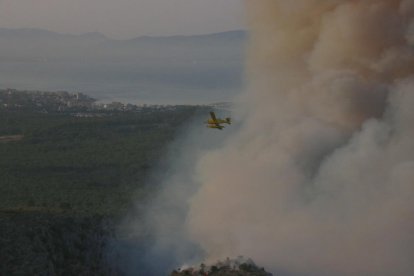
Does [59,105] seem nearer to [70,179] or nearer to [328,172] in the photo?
[70,179]

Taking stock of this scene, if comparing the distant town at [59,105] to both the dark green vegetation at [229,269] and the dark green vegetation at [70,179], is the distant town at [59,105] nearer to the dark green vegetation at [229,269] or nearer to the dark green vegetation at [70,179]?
the dark green vegetation at [70,179]

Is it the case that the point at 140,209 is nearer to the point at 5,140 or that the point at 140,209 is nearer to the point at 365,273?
the point at 365,273

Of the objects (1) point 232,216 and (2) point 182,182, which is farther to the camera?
(2) point 182,182

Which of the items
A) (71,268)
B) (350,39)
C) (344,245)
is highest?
(350,39)

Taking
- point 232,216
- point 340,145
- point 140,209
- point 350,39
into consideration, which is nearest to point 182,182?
point 140,209

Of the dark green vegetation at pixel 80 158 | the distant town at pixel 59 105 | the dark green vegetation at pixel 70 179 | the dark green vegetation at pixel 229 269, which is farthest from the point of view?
the distant town at pixel 59 105

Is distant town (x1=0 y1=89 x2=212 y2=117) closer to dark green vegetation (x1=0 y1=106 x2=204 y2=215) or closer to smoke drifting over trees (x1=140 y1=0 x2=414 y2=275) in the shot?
dark green vegetation (x1=0 y1=106 x2=204 y2=215)

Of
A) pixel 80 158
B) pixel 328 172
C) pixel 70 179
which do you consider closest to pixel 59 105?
pixel 80 158

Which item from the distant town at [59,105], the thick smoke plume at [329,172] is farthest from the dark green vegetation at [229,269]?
the distant town at [59,105]
